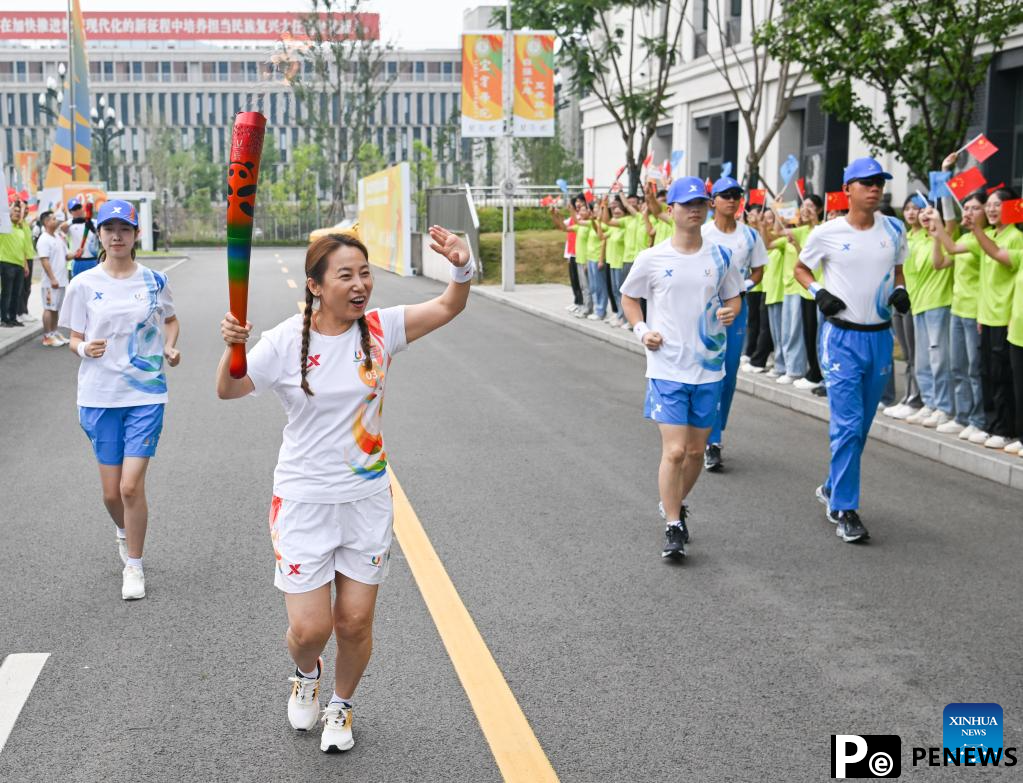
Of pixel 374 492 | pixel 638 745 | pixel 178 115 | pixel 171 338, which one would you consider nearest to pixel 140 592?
pixel 171 338

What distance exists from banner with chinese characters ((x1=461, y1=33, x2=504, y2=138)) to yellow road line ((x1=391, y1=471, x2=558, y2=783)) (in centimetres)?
2244

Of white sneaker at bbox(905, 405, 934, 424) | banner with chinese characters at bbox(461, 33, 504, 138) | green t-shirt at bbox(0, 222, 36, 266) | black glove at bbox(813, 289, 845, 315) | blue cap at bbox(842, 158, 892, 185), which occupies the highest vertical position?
banner with chinese characters at bbox(461, 33, 504, 138)

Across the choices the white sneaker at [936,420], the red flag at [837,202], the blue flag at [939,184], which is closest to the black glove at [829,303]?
the red flag at [837,202]

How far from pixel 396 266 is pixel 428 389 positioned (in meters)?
25.8

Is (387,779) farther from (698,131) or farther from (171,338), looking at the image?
(698,131)

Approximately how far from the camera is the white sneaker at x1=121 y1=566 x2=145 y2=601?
6.08 metres

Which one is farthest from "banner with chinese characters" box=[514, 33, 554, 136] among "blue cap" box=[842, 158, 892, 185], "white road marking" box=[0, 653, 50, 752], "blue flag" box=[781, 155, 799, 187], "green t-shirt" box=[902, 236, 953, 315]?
"white road marking" box=[0, 653, 50, 752]

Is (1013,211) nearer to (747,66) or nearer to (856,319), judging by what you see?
(856,319)

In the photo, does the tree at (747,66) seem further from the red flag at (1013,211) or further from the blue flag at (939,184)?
the red flag at (1013,211)

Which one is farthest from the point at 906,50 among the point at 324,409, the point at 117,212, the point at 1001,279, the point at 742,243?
the point at 324,409

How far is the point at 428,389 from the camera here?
44.9 feet

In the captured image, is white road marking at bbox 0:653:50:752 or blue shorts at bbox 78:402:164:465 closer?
white road marking at bbox 0:653:50:752

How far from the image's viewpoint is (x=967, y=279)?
10.4 metres

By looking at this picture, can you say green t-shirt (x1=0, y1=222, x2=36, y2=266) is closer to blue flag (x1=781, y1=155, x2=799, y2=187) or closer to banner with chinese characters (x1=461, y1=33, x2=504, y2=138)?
blue flag (x1=781, y1=155, x2=799, y2=187)
